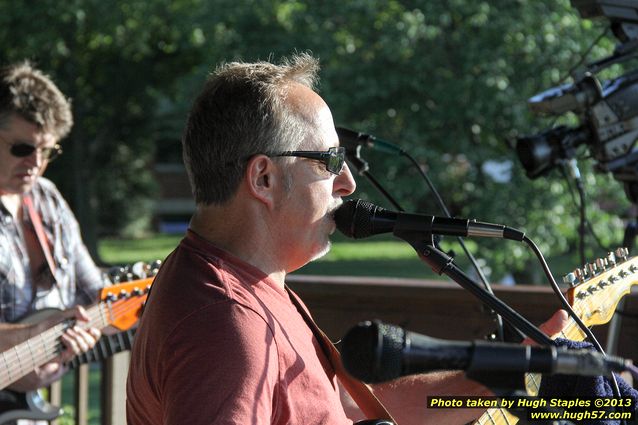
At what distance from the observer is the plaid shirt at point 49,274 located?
3559 mm

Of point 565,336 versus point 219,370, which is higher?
point 219,370

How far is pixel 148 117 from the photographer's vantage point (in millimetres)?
19281

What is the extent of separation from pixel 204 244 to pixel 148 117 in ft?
58.6

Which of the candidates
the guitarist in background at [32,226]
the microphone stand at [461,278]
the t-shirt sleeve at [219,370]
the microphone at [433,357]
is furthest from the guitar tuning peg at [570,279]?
the guitarist in background at [32,226]

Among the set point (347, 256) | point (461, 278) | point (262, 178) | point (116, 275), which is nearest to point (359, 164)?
point (262, 178)

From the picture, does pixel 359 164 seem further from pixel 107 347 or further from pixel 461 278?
pixel 107 347

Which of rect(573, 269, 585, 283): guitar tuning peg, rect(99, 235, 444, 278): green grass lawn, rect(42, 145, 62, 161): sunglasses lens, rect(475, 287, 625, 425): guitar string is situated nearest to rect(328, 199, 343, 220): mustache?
rect(475, 287, 625, 425): guitar string

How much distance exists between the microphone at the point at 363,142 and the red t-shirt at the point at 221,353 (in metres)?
0.89

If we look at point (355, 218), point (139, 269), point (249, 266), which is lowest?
point (139, 269)

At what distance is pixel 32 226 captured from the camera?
3732 millimetres

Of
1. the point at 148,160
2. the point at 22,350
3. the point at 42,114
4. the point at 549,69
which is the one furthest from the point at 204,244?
the point at 148,160

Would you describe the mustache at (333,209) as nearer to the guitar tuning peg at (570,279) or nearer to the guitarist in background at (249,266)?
the guitarist in background at (249,266)

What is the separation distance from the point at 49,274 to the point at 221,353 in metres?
2.32

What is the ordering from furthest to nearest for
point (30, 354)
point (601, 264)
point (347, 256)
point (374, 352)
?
point (347, 256), point (30, 354), point (601, 264), point (374, 352)
